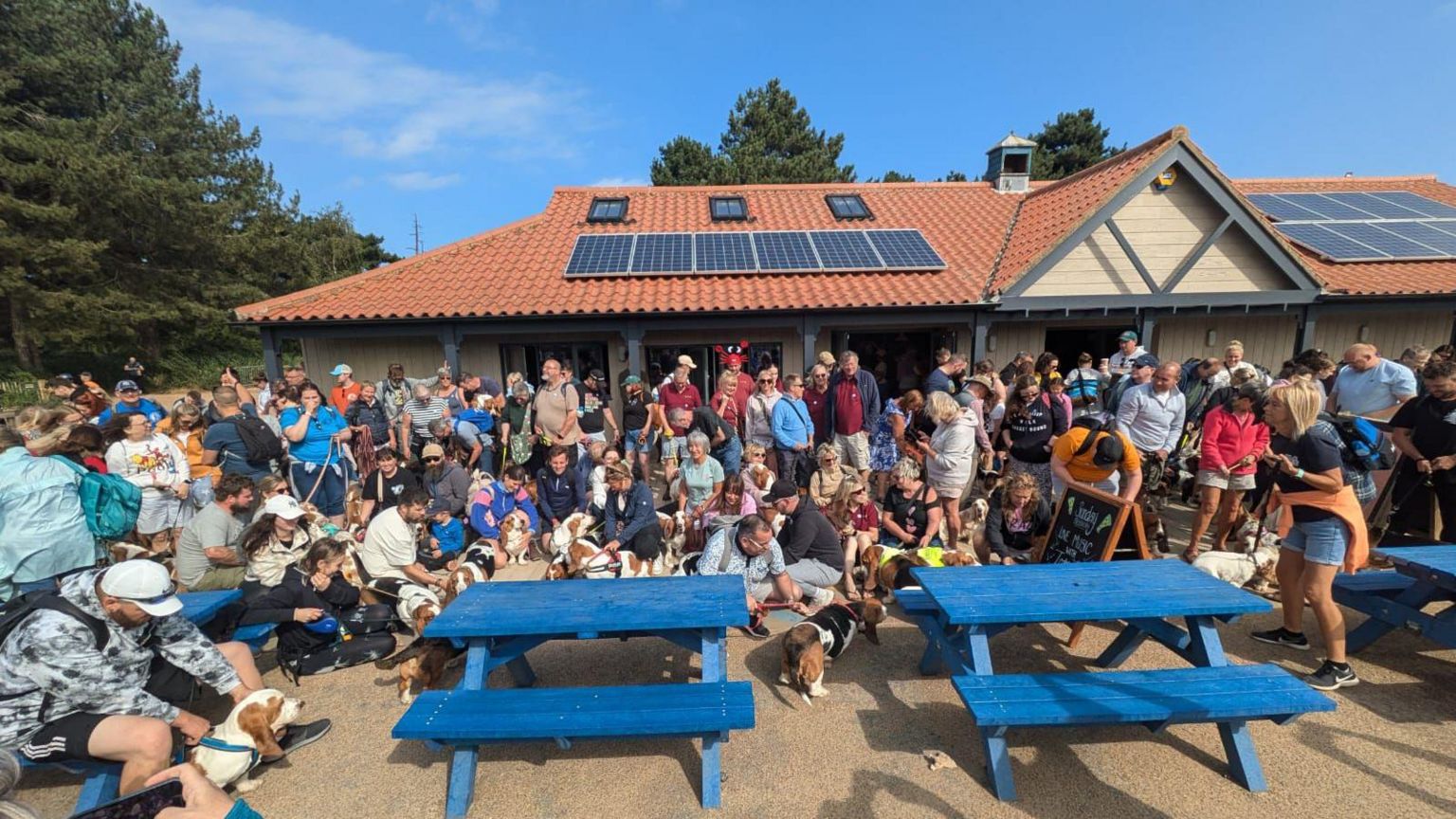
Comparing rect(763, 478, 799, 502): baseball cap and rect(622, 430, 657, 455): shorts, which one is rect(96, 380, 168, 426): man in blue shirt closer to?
rect(622, 430, 657, 455): shorts

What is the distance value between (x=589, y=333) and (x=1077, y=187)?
9.45 meters

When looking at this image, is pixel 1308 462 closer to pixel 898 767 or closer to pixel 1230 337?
pixel 898 767

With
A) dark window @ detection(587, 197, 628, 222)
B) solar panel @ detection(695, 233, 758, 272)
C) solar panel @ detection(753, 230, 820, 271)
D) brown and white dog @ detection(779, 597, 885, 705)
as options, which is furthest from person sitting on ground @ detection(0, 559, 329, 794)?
dark window @ detection(587, 197, 628, 222)

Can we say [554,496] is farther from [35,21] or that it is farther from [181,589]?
[35,21]

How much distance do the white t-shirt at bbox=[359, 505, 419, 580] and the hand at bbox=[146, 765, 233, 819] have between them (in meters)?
2.46

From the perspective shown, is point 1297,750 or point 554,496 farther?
point 554,496

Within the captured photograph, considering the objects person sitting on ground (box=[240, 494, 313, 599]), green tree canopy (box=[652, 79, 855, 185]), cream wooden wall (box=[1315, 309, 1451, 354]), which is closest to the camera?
person sitting on ground (box=[240, 494, 313, 599])

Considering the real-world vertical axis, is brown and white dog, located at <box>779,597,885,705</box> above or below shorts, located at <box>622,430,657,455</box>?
below

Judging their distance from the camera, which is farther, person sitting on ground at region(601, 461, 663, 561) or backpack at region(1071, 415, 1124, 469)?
person sitting on ground at region(601, 461, 663, 561)

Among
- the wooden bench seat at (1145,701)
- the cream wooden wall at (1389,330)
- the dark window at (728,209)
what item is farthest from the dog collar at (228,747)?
the cream wooden wall at (1389,330)

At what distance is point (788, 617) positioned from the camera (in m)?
4.55

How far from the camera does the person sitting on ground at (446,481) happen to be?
5.84 meters

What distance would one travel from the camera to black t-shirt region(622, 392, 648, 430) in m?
7.04

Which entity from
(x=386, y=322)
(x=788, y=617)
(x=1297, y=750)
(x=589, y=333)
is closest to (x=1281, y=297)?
(x=1297, y=750)
